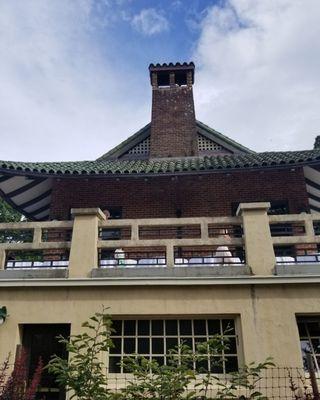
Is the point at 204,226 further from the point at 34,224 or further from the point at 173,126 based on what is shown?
the point at 173,126

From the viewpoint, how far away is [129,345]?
6.56m

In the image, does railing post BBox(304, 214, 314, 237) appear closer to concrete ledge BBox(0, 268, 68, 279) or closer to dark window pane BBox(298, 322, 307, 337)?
dark window pane BBox(298, 322, 307, 337)

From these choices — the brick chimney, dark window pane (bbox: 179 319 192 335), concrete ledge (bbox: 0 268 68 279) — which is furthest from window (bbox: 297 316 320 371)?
the brick chimney

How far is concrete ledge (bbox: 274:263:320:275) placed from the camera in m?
6.36

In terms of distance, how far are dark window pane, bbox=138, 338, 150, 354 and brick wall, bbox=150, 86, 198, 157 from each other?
744 cm

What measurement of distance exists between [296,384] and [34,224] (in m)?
5.04

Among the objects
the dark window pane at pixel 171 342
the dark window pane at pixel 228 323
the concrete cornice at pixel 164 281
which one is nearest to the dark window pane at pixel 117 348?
the dark window pane at pixel 171 342

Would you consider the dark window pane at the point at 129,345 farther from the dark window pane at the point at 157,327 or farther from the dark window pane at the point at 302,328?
the dark window pane at the point at 302,328

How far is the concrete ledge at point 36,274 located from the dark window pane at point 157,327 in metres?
1.66

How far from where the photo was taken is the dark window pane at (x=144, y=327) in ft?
21.6

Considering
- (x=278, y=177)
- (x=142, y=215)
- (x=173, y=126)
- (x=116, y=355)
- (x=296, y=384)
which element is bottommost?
(x=296, y=384)

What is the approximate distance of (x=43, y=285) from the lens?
6480mm

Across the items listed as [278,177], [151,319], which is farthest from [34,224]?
[278,177]

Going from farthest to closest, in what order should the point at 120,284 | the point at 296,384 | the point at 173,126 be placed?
the point at 173,126
the point at 120,284
the point at 296,384
